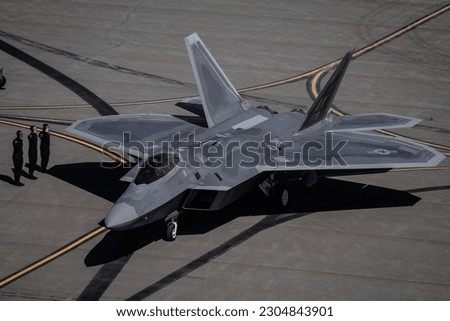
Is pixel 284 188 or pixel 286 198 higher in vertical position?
pixel 284 188

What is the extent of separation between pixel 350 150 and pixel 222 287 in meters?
9.14

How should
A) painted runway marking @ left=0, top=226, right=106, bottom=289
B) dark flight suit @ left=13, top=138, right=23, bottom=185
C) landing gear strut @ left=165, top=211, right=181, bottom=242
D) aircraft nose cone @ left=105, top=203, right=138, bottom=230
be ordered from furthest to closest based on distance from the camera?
dark flight suit @ left=13, top=138, right=23, bottom=185 → landing gear strut @ left=165, top=211, right=181, bottom=242 → aircraft nose cone @ left=105, top=203, right=138, bottom=230 → painted runway marking @ left=0, top=226, right=106, bottom=289

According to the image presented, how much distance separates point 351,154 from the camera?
32.4 metres

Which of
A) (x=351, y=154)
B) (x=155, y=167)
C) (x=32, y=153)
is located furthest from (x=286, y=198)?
(x=32, y=153)

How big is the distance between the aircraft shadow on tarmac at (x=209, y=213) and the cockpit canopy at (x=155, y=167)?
2.48 metres

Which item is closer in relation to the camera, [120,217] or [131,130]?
[120,217]

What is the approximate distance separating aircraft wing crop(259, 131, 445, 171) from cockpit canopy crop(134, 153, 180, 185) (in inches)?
150

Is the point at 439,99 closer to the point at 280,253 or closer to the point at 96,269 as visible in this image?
the point at 280,253

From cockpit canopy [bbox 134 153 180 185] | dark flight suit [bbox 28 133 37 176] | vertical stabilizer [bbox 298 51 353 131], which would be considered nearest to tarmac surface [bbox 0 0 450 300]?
dark flight suit [bbox 28 133 37 176]

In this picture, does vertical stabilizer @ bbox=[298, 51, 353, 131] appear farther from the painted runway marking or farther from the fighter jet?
the painted runway marking

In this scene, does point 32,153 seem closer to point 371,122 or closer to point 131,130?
point 131,130

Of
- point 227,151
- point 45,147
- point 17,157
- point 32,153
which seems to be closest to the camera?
point 227,151

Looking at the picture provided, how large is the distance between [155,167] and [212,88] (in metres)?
9.03

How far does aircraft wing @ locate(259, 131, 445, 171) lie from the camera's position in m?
31.3
